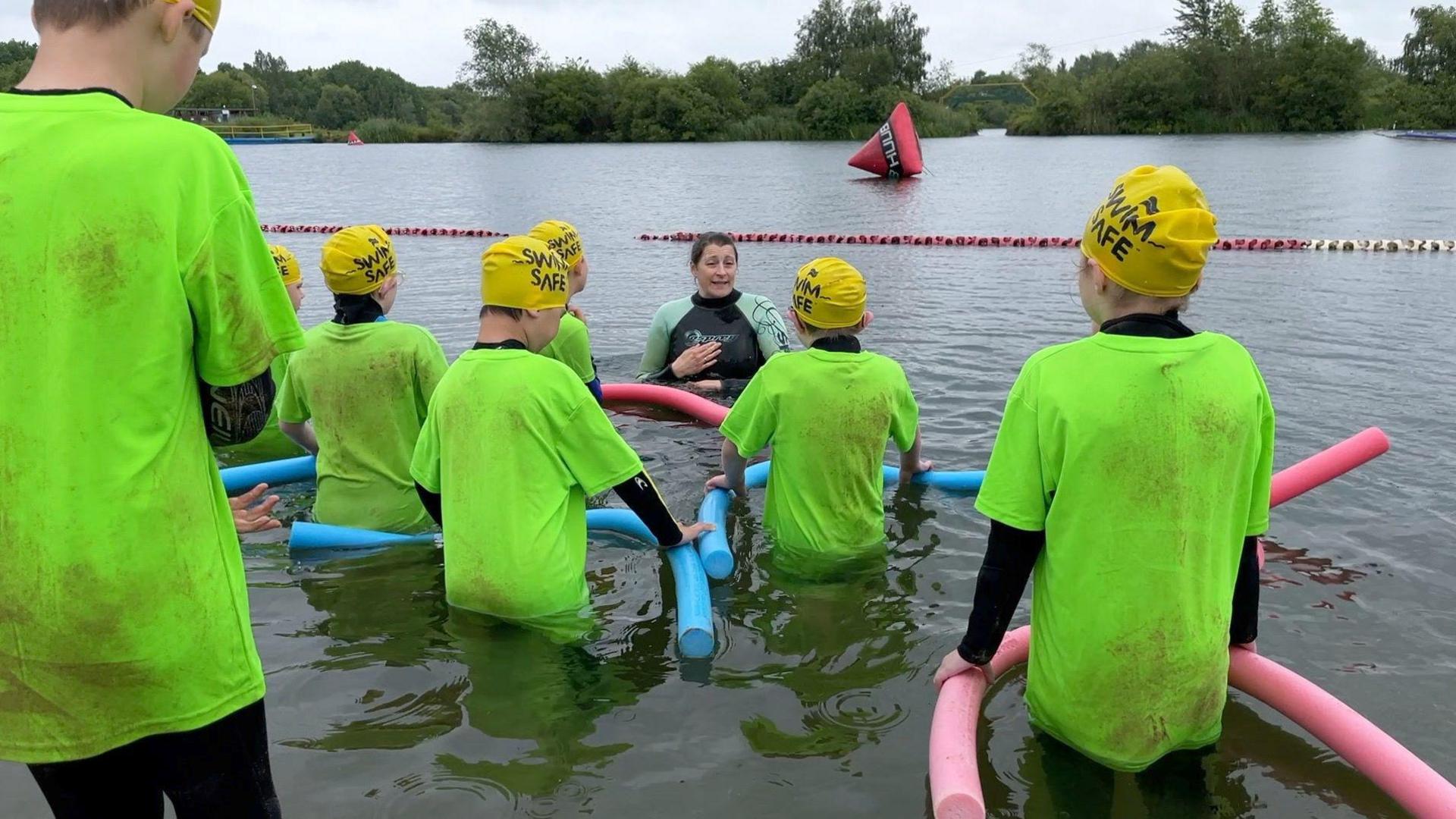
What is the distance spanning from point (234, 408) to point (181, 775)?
77cm

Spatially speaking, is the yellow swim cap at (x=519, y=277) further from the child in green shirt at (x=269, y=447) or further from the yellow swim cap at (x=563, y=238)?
the child in green shirt at (x=269, y=447)

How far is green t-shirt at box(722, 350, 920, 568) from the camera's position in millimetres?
4902

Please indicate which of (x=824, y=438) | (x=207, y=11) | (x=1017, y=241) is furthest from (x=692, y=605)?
(x=1017, y=241)

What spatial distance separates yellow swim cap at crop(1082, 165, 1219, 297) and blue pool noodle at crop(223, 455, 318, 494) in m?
5.20

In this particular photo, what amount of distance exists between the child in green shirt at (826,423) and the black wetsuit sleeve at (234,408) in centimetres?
302

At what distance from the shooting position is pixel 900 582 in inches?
209

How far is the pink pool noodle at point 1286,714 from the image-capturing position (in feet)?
9.45

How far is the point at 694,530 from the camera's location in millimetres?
4820

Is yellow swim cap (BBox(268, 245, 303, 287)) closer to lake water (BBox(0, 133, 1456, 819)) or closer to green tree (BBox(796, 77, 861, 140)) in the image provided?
lake water (BBox(0, 133, 1456, 819))

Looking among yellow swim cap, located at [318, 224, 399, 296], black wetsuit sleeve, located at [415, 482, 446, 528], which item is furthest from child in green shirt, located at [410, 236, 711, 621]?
yellow swim cap, located at [318, 224, 399, 296]

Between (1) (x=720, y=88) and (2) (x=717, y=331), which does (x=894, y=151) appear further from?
(1) (x=720, y=88)

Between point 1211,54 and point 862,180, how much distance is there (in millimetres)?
50481

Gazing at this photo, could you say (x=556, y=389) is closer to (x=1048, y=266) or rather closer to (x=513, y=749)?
(x=513, y=749)

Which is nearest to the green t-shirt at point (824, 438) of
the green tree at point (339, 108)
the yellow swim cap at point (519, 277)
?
the yellow swim cap at point (519, 277)
